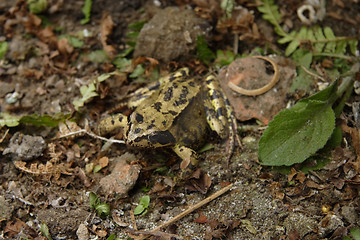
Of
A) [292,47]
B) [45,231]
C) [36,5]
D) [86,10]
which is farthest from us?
[86,10]

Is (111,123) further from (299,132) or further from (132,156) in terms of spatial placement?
(299,132)

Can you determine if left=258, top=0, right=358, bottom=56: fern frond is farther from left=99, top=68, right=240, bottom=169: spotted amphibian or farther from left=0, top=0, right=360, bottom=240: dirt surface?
left=99, top=68, right=240, bottom=169: spotted amphibian

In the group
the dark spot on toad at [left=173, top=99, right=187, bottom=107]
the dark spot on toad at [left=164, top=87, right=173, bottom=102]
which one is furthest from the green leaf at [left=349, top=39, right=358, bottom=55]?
the dark spot on toad at [left=164, top=87, right=173, bottom=102]

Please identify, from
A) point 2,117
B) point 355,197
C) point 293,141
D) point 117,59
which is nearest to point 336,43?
point 293,141

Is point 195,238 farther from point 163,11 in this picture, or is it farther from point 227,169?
point 163,11

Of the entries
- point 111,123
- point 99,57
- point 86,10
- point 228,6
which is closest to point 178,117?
point 111,123

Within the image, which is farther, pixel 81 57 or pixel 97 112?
pixel 81 57

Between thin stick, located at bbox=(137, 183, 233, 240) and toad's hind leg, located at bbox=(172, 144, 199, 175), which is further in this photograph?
toad's hind leg, located at bbox=(172, 144, 199, 175)
